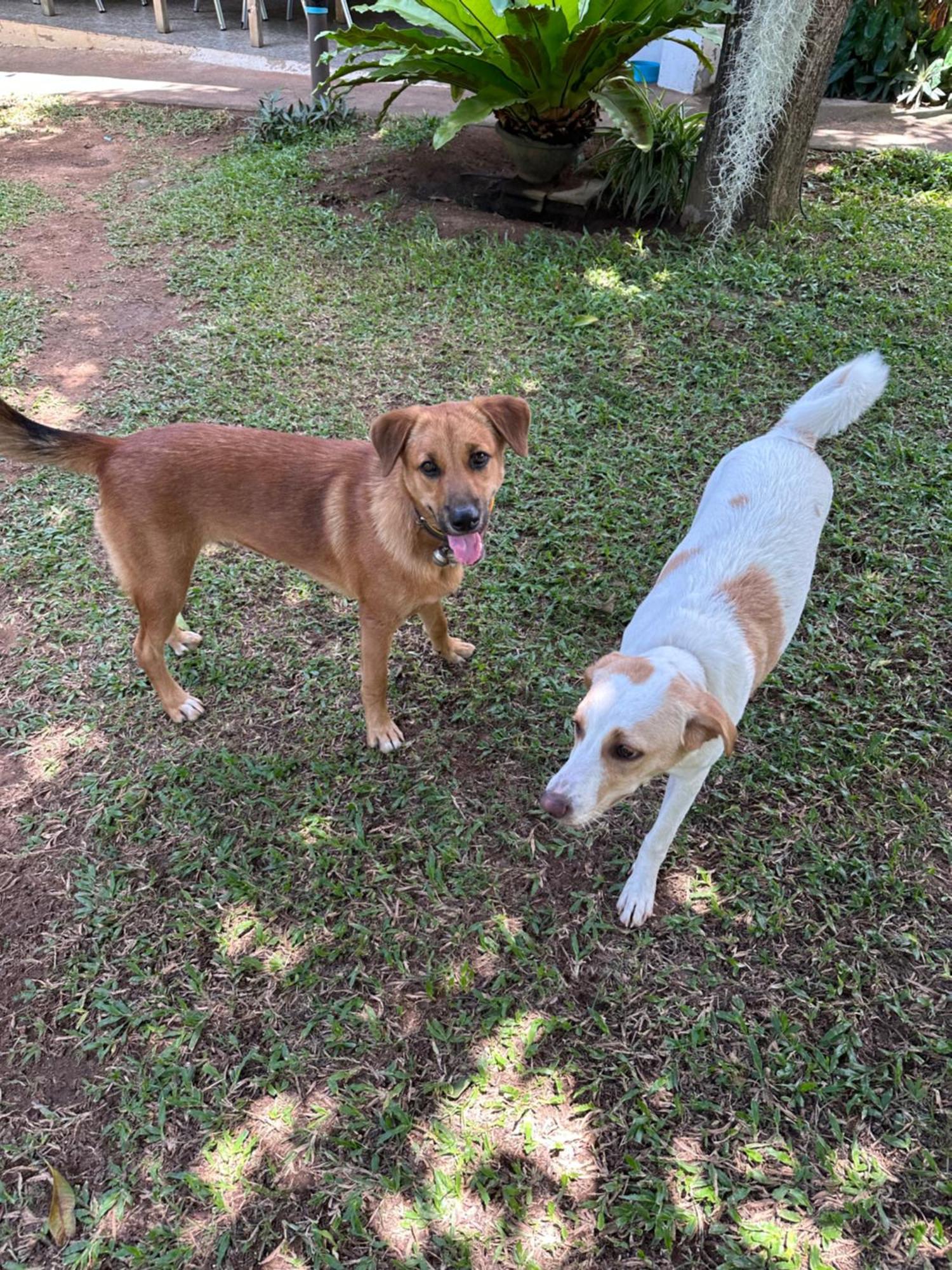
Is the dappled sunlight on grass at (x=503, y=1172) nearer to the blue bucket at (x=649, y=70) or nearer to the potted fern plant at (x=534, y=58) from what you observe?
the potted fern plant at (x=534, y=58)

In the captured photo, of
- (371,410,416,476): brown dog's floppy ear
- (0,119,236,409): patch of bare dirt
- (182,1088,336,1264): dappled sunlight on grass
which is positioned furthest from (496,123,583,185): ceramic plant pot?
(182,1088,336,1264): dappled sunlight on grass

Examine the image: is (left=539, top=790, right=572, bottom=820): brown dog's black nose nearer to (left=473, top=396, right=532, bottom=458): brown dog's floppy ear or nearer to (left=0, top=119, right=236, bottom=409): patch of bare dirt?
(left=473, top=396, right=532, bottom=458): brown dog's floppy ear

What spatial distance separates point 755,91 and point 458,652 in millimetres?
4645

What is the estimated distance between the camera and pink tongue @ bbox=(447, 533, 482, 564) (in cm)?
275

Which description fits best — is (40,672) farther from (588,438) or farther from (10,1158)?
(588,438)

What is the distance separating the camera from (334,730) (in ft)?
11.0

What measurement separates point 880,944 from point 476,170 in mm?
7004

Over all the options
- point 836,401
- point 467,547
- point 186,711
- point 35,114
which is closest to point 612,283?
point 836,401

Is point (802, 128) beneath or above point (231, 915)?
above

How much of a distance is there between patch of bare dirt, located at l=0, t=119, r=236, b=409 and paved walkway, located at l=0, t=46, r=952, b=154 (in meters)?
1.57

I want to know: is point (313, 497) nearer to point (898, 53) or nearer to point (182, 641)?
point (182, 641)

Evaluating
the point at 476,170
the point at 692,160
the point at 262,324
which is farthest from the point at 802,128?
the point at 262,324

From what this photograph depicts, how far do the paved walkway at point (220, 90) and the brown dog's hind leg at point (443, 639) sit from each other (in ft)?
21.7

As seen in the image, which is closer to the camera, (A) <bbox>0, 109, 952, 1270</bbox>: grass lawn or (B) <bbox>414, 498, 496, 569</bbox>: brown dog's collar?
(A) <bbox>0, 109, 952, 1270</bbox>: grass lawn
